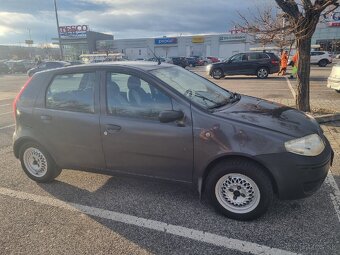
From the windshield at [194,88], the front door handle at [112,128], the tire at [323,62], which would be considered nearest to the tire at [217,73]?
the tire at [323,62]

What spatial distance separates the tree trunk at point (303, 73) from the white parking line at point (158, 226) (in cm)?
563

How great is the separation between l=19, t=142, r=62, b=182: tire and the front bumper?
282 centimetres

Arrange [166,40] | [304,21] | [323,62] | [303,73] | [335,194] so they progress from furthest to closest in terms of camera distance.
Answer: [166,40] → [323,62] → [303,73] → [304,21] → [335,194]

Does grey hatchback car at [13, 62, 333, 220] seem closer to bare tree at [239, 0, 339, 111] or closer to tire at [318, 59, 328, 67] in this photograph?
bare tree at [239, 0, 339, 111]

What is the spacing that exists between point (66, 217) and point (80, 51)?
7754cm

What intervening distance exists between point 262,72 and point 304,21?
12.6 m

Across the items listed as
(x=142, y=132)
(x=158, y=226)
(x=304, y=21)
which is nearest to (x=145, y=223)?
(x=158, y=226)

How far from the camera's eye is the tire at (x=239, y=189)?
3.12m

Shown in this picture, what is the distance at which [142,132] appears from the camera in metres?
3.45

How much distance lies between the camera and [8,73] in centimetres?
3734

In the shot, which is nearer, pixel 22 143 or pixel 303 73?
pixel 22 143

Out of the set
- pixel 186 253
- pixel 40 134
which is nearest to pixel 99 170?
pixel 40 134

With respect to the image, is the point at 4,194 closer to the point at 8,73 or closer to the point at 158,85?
the point at 158,85

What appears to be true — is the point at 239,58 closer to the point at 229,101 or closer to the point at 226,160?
the point at 229,101
